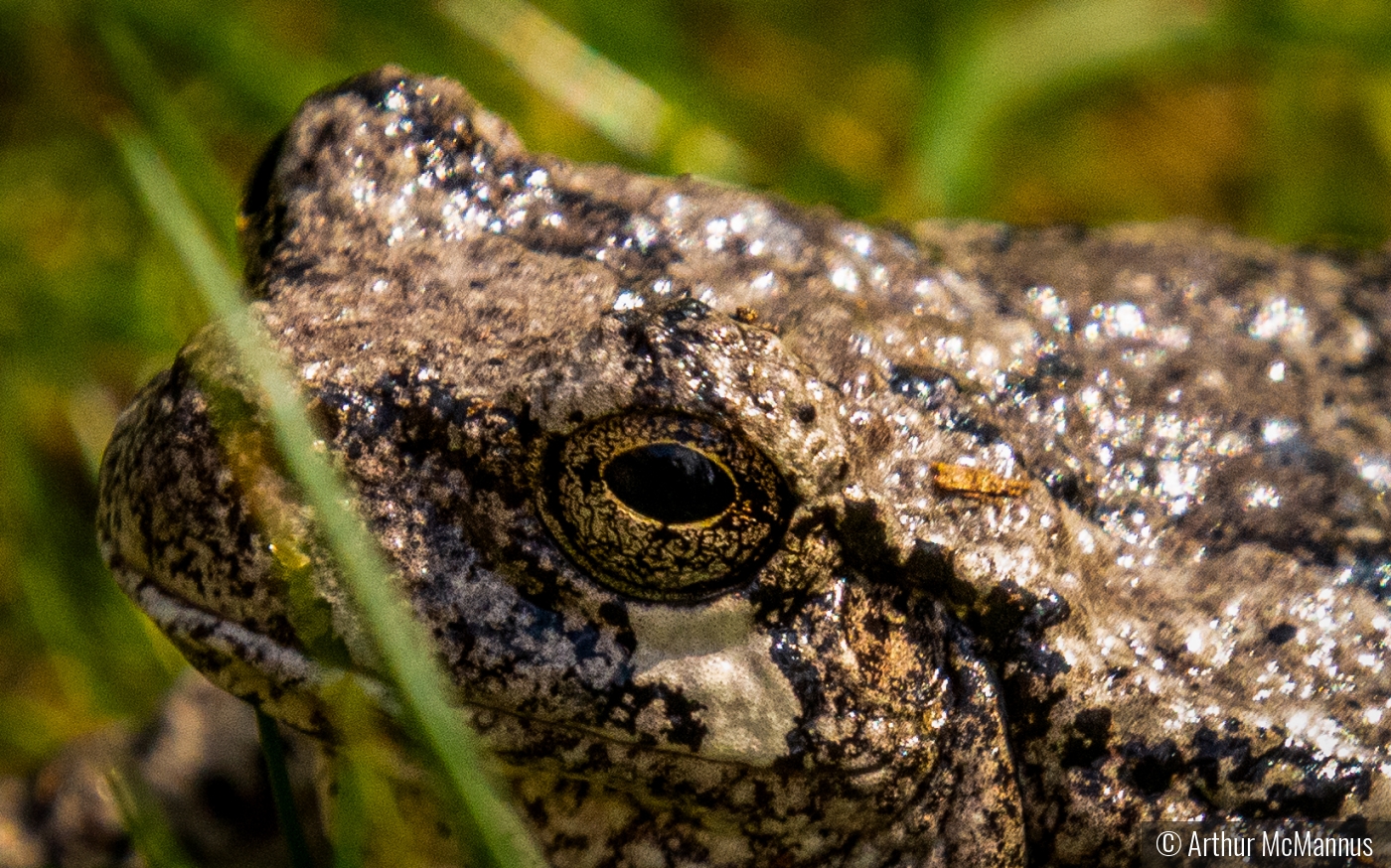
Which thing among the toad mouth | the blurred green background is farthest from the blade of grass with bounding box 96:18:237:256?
the toad mouth

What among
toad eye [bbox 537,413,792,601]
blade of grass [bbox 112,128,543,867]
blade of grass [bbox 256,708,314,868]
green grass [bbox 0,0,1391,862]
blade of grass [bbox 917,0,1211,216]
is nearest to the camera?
blade of grass [bbox 112,128,543,867]

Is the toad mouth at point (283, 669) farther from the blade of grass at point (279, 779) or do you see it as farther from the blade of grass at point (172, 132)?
the blade of grass at point (172, 132)

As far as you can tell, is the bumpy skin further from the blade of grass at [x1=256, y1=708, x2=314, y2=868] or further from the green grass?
the green grass

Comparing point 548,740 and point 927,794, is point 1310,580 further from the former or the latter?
point 548,740

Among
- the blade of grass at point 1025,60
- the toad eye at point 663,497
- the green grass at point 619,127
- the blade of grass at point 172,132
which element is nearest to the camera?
the toad eye at point 663,497

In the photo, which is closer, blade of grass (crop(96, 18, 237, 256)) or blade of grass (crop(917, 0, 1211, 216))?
blade of grass (crop(96, 18, 237, 256))

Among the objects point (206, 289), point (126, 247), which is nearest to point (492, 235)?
point (206, 289)

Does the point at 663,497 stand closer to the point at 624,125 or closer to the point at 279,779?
the point at 279,779

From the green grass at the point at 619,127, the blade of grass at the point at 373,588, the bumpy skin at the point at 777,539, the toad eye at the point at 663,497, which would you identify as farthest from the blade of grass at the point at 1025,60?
the blade of grass at the point at 373,588
